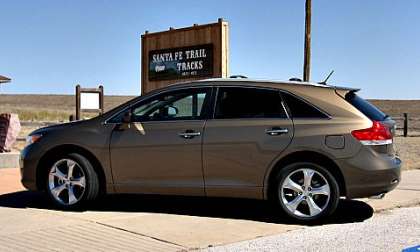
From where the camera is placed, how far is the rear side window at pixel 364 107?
7637 mm

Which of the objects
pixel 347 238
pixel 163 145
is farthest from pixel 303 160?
pixel 163 145

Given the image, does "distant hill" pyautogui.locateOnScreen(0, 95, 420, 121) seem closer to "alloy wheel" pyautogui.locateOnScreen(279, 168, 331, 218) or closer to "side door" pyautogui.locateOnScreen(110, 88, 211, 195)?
"side door" pyautogui.locateOnScreen(110, 88, 211, 195)

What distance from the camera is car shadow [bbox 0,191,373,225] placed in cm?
790

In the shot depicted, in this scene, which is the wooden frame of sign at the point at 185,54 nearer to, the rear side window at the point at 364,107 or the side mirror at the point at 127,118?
Result: the side mirror at the point at 127,118

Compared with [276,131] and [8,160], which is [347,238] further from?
[8,160]

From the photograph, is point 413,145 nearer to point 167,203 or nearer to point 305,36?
point 305,36

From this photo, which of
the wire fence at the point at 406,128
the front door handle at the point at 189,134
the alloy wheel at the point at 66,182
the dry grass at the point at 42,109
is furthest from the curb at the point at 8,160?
the dry grass at the point at 42,109

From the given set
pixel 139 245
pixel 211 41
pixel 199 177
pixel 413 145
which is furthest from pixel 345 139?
pixel 413 145

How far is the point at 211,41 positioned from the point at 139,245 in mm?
8571

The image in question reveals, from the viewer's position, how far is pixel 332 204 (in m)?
7.38

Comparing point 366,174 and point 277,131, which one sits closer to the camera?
point 366,174

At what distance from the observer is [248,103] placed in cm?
789

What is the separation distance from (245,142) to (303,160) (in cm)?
70

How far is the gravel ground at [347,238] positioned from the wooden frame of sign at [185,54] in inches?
283
